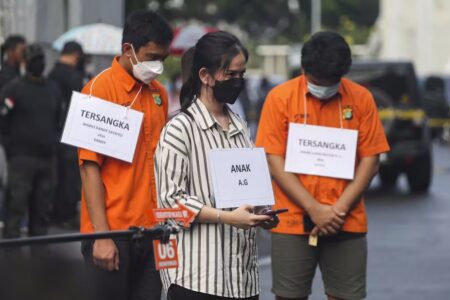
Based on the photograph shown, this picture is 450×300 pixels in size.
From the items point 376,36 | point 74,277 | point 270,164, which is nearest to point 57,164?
point 270,164

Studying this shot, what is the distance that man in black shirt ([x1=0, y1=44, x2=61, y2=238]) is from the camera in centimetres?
1138

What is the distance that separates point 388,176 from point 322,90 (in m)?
15.0

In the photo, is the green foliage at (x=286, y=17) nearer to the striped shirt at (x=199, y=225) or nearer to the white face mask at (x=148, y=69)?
the white face mask at (x=148, y=69)

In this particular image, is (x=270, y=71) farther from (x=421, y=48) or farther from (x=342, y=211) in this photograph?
(x=342, y=211)

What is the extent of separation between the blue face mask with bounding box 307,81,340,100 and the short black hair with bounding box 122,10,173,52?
44.9 inches

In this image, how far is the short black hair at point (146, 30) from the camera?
5.78m

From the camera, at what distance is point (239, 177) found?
5242mm

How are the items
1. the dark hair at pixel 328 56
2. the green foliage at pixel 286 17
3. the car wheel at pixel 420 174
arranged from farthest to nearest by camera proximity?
the green foliage at pixel 286 17, the car wheel at pixel 420 174, the dark hair at pixel 328 56

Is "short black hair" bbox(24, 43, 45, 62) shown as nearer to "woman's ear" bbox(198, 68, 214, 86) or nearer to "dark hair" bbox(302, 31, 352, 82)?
"dark hair" bbox(302, 31, 352, 82)

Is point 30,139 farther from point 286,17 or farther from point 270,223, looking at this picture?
point 286,17

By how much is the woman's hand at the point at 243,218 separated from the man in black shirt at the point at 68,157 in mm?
7423

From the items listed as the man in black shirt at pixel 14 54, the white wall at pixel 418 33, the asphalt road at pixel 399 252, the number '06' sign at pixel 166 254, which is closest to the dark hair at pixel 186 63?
the number '06' sign at pixel 166 254

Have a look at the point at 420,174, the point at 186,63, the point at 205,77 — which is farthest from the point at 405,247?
the point at 205,77

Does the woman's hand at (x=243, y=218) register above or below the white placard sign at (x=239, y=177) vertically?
below
